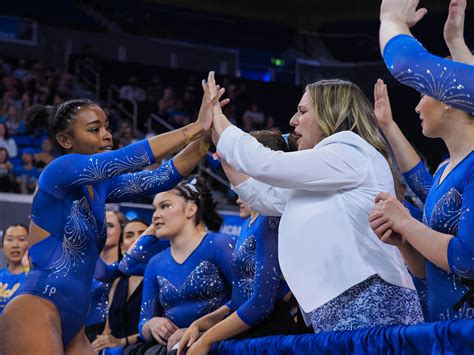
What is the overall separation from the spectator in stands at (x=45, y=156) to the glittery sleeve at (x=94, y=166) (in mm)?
6771

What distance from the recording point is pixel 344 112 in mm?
2494

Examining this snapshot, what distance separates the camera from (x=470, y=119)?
1991mm

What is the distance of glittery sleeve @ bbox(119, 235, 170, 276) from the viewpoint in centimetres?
433

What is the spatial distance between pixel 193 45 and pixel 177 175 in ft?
43.6

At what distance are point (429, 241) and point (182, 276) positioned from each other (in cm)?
185

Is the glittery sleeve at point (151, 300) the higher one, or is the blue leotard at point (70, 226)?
the blue leotard at point (70, 226)

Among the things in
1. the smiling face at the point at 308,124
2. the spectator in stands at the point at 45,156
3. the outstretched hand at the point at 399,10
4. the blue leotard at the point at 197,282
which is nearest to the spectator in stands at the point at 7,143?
the spectator in stands at the point at 45,156

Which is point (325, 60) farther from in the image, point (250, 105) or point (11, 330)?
point (11, 330)

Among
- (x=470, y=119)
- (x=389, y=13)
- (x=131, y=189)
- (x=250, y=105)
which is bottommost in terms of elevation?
(x=250, y=105)

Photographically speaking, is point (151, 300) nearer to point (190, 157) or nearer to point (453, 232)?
Answer: point (190, 157)

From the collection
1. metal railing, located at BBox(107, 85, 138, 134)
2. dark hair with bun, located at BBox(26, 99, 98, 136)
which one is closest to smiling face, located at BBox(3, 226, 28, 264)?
dark hair with bun, located at BBox(26, 99, 98, 136)

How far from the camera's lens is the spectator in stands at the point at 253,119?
13.9m

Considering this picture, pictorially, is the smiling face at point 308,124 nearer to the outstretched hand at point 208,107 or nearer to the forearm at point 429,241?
the outstretched hand at point 208,107

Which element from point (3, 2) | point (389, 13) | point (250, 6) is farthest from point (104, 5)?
point (389, 13)
